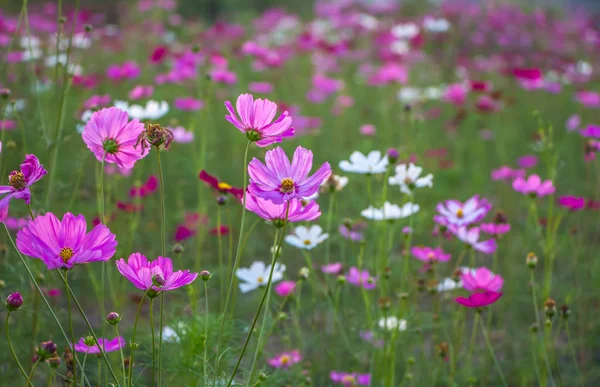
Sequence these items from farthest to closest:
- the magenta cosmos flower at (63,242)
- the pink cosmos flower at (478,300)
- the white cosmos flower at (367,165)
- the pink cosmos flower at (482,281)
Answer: the white cosmos flower at (367,165) → the pink cosmos flower at (482,281) → the pink cosmos flower at (478,300) → the magenta cosmos flower at (63,242)

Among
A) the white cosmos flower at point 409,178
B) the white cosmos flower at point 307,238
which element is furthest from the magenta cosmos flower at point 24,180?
the white cosmos flower at point 409,178

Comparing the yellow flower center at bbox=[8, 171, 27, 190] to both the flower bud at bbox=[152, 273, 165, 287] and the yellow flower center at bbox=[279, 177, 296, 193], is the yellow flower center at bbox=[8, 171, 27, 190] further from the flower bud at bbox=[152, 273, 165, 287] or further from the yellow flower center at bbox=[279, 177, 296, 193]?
the yellow flower center at bbox=[279, 177, 296, 193]

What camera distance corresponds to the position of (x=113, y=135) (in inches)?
29.9

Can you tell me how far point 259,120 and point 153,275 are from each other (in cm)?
22

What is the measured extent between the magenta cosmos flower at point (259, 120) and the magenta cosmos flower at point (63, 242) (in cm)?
20

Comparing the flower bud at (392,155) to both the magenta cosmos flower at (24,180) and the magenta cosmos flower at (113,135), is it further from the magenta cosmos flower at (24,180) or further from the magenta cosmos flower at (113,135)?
the magenta cosmos flower at (24,180)

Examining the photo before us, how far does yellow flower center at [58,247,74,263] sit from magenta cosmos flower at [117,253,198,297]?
2.0 inches

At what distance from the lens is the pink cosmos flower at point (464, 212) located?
1212 millimetres

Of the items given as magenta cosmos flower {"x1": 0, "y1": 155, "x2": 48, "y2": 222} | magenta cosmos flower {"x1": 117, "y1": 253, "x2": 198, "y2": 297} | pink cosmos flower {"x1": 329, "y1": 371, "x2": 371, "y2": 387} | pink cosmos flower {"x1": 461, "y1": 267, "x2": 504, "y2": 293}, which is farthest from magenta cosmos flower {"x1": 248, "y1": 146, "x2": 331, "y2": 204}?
pink cosmos flower {"x1": 329, "y1": 371, "x2": 371, "y2": 387}

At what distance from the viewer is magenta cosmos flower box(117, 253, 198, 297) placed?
2.29ft

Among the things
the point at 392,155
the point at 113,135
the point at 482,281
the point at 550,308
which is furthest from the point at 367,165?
the point at 113,135

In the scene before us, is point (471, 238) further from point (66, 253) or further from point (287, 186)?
point (66, 253)

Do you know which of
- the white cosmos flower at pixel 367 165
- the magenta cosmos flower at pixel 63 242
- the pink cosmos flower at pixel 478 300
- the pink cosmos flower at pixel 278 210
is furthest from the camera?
the white cosmos flower at pixel 367 165

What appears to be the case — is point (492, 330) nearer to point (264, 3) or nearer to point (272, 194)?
point (272, 194)
